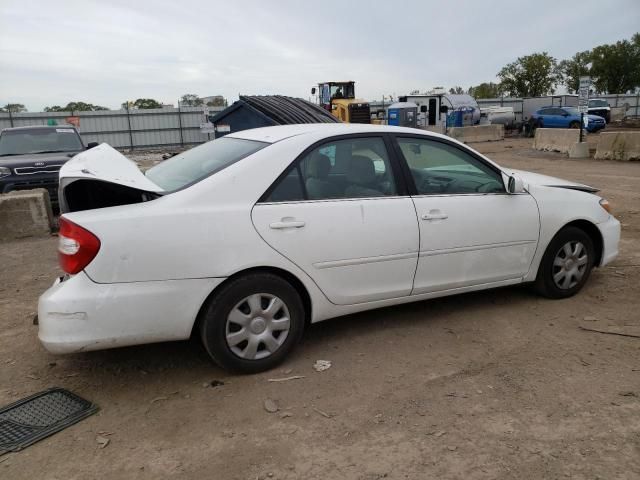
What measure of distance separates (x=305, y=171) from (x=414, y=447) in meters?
1.82

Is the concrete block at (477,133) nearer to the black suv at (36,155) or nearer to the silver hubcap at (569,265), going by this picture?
the black suv at (36,155)

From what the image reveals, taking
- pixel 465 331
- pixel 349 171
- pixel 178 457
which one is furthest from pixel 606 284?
pixel 178 457

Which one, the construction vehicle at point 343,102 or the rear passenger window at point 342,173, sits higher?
the construction vehicle at point 343,102

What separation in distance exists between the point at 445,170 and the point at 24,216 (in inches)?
235

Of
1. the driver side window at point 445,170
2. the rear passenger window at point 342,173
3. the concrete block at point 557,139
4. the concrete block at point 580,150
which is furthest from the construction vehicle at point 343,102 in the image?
the rear passenger window at point 342,173

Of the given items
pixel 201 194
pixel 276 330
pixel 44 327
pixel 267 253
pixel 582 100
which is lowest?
pixel 276 330

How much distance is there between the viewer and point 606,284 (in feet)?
16.5

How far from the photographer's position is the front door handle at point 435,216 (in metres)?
3.85

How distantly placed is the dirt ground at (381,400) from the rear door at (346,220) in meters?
0.53

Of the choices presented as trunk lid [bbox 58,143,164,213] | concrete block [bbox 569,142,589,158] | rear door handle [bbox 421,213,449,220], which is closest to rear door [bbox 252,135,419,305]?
rear door handle [bbox 421,213,449,220]

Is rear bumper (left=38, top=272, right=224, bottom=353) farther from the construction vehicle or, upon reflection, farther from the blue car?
the blue car

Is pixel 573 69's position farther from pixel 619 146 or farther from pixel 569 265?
pixel 569 265

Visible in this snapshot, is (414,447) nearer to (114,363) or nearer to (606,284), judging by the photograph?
(114,363)

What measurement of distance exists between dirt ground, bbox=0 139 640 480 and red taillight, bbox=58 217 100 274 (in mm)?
857
